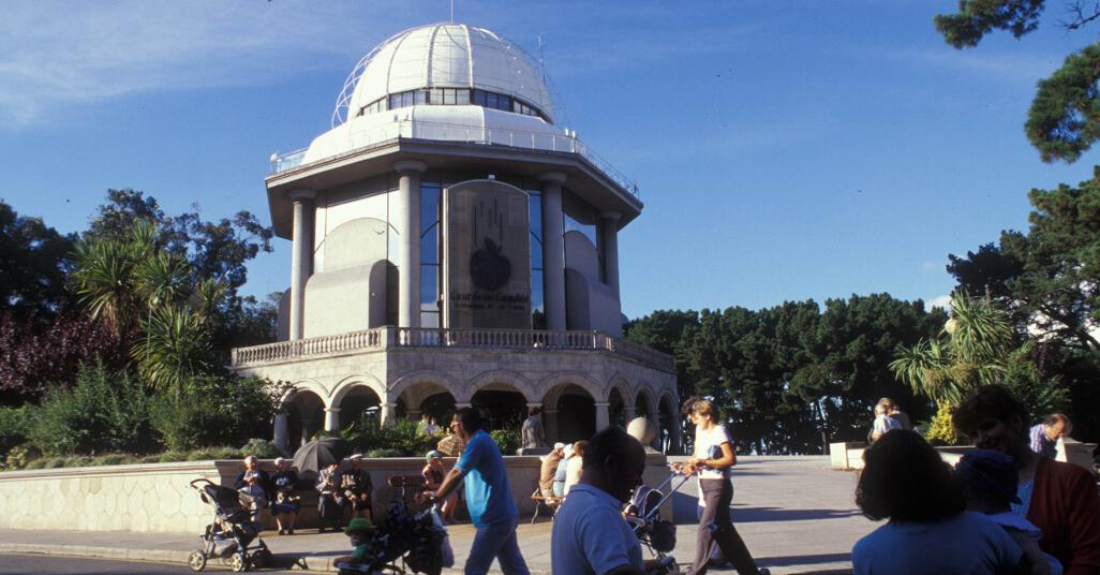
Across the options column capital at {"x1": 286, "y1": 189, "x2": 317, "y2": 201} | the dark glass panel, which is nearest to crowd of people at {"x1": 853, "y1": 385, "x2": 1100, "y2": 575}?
the dark glass panel

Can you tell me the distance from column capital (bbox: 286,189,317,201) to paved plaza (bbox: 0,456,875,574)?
19866 millimetres

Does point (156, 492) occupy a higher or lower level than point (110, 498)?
higher

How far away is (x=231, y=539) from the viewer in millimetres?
10953

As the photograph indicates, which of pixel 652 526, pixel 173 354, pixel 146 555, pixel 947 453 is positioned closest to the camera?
pixel 652 526

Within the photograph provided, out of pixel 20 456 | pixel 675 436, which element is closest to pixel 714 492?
pixel 20 456

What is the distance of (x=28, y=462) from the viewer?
2084cm

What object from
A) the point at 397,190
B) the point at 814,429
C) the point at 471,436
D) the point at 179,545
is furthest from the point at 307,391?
the point at 814,429

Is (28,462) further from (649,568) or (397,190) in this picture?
(649,568)

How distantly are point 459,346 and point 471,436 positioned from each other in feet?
73.4

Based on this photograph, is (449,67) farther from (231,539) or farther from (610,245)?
(231,539)

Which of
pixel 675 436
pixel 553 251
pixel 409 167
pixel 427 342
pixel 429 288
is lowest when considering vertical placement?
pixel 675 436

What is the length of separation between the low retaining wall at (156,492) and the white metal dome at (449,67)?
22.8 m

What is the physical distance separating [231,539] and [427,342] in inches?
717

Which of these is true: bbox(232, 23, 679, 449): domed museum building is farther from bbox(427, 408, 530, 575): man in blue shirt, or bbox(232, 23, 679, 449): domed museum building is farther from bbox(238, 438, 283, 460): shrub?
bbox(427, 408, 530, 575): man in blue shirt
